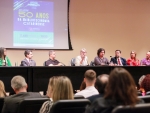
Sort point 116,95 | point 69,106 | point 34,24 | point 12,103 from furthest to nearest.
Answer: point 34,24 → point 12,103 → point 69,106 → point 116,95

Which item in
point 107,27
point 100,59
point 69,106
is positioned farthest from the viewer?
point 107,27

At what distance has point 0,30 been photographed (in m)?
7.08

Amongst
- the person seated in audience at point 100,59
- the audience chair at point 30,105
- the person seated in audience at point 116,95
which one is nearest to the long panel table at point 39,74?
the person seated in audience at point 100,59

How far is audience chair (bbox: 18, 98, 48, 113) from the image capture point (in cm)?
221

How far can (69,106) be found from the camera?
1.92 metres

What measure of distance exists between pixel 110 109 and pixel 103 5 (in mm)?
6835

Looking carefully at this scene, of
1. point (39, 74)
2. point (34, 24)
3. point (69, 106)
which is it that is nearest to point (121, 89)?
point (69, 106)

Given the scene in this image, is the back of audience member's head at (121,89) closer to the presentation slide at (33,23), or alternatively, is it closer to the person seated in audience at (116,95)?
the person seated in audience at (116,95)

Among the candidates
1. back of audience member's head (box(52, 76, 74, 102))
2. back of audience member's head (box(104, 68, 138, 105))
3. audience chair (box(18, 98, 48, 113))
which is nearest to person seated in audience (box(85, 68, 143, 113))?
back of audience member's head (box(104, 68, 138, 105))

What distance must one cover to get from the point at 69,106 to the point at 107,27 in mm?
6526

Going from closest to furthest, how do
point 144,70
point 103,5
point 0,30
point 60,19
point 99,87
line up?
point 99,87, point 144,70, point 0,30, point 60,19, point 103,5

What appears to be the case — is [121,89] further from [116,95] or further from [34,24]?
[34,24]

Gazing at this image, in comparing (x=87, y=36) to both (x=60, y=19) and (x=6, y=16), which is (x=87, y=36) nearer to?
(x=60, y=19)

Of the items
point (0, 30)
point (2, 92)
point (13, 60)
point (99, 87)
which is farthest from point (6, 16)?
point (99, 87)
